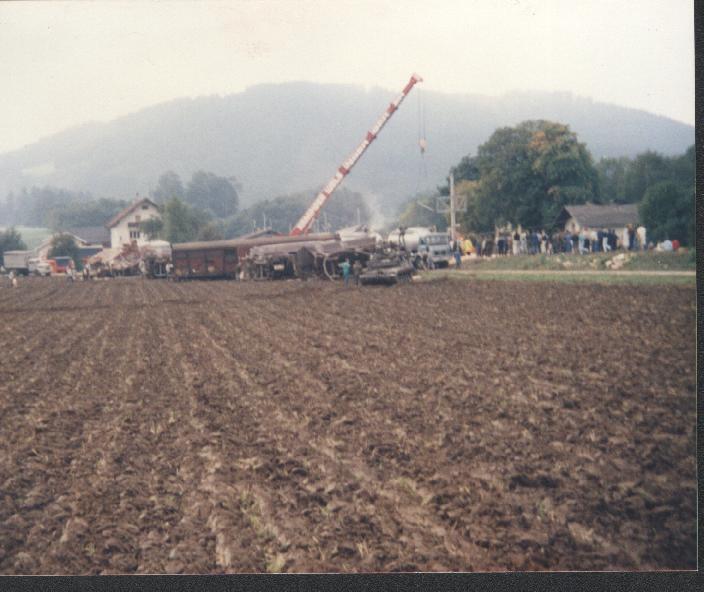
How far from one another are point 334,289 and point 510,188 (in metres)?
14.8

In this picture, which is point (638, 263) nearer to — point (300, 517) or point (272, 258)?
point (300, 517)

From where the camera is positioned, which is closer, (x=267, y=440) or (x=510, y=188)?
(x=267, y=440)

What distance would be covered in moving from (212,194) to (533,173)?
590cm

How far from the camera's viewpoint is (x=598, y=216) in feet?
43.4

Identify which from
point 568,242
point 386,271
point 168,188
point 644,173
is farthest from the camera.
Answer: point 386,271

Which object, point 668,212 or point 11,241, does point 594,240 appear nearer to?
point 668,212

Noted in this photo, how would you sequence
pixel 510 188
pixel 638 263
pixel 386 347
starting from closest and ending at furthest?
pixel 386 347 < pixel 510 188 < pixel 638 263

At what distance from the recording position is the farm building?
10.1 meters

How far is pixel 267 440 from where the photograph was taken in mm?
7383

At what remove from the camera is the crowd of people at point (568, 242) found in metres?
12.5

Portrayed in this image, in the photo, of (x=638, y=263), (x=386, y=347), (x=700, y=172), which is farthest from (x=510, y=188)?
(x=700, y=172)

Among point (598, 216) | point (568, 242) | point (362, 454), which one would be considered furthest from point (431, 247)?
point (362, 454)

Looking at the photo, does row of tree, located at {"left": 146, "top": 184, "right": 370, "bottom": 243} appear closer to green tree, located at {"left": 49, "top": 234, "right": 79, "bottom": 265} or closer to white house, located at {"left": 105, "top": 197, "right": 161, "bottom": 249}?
white house, located at {"left": 105, "top": 197, "right": 161, "bottom": 249}

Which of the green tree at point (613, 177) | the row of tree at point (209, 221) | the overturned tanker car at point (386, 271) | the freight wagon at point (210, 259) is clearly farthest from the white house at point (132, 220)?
the freight wagon at point (210, 259)
